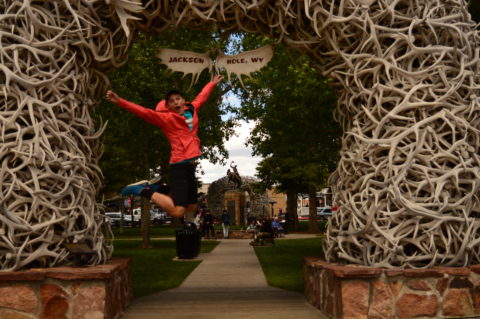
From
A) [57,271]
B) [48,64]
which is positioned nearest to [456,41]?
[48,64]

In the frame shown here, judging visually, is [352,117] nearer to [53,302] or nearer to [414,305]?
[414,305]

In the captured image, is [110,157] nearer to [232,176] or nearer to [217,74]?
[232,176]

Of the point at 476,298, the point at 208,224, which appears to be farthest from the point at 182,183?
the point at 208,224

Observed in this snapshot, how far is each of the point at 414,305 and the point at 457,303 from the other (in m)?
0.49

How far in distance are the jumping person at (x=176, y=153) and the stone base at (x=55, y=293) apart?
1023mm

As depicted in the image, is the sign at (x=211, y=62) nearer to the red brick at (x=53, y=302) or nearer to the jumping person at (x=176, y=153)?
the jumping person at (x=176, y=153)

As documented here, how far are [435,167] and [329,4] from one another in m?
2.24

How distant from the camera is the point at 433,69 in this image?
240 inches

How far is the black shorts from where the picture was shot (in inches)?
244

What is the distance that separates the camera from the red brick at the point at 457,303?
5711 millimetres

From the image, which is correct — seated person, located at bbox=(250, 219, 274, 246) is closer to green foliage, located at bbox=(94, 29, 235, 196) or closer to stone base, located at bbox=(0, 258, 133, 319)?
green foliage, located at bbox=(94, 29, 235, 196)

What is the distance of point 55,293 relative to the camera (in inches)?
215

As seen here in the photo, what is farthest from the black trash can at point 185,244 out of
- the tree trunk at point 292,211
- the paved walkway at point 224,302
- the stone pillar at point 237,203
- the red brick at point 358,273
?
the stone pillar at point 237,203

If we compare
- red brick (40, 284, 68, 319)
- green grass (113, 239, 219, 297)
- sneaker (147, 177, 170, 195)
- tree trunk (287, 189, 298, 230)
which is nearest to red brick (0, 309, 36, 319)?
red brick (40, 284, 68, 319)
